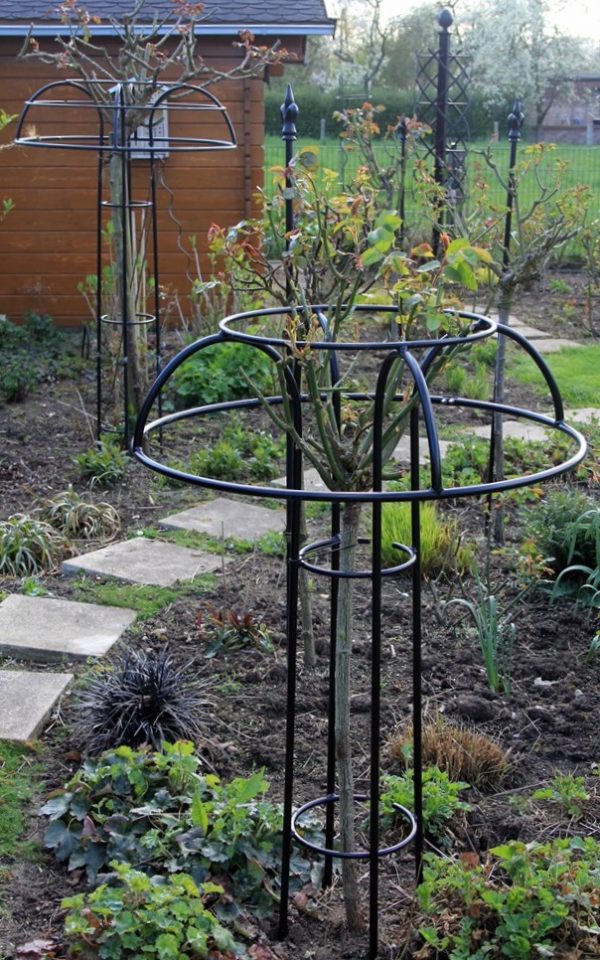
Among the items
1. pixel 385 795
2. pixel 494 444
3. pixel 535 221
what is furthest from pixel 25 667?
Answer: pixel 535 221

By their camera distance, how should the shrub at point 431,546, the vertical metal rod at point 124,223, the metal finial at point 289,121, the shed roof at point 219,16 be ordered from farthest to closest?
1. the shed roof at point 219,16
2. the vertical metal rod at point 124,223
3. the shrub at point 431,546
4. the metal finial at point 289,121

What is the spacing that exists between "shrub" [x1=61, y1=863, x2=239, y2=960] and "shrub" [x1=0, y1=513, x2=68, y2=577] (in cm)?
240

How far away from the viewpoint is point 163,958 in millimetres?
2225

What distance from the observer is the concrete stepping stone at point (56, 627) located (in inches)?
148

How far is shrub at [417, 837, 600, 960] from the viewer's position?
88.2 inches

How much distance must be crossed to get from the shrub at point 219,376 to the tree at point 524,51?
88.0 ft

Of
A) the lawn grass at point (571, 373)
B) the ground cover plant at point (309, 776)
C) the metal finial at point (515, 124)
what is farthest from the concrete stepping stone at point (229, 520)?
the lawn grass at point (571, 373)

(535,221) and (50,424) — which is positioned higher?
(535,221)

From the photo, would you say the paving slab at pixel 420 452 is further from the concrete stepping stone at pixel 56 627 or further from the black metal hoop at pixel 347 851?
the black metal hoop at pixel 347 851

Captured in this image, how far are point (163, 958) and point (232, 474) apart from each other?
12.4 feet

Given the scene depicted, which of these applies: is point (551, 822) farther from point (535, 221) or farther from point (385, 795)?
point (535, 221)

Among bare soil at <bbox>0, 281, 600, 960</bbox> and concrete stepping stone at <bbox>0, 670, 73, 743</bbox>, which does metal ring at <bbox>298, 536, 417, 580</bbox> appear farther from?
concrete stepping stone at <bbox>0, 670, 73, 743</bbox>

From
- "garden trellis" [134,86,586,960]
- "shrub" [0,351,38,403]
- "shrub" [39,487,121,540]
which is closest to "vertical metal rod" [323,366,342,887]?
"garden trellis" [134,86,586,960]

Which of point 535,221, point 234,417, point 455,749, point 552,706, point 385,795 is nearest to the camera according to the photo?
point 385,795
